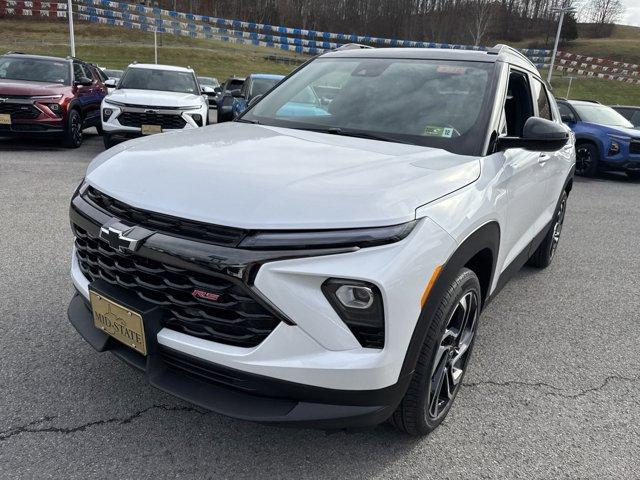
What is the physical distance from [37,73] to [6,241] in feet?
21.5

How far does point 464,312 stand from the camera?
2443 mm

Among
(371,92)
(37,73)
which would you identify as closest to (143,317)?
(371,92)

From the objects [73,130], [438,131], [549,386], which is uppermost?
[438,131]

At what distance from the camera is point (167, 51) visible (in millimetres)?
49312

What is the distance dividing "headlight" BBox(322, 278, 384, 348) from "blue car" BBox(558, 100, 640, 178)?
34.3ft

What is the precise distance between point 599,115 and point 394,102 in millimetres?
9962

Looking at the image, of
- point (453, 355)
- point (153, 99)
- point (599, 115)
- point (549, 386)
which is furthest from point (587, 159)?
point (453, 355)

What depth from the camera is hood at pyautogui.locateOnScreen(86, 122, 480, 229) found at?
1.83 metres

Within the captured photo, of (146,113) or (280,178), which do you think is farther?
(146,113)

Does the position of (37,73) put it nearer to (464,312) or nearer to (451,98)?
(451,98)

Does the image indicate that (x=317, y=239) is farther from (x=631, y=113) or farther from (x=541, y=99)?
(x=631, y=113)

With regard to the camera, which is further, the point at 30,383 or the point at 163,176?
the point at 30,383

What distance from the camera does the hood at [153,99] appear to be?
29.2 feet

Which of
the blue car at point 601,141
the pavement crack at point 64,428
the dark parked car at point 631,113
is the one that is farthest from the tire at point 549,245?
the dark parked car at point 631,113
